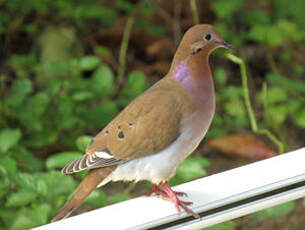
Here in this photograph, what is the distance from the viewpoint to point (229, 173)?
140 cm

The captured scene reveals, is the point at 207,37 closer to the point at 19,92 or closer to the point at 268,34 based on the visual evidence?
the point at 19,92

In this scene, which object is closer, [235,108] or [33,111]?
[33,111]

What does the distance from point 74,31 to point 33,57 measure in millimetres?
345

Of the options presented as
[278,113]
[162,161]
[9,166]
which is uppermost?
[162,161]

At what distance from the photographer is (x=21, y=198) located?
5.90 ft

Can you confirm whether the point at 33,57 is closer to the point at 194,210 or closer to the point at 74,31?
the point at 74,31

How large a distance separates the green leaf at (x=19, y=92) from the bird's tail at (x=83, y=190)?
0.92 metres

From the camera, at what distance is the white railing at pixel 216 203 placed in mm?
1245

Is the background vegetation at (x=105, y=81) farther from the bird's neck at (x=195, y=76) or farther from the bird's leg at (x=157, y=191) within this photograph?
the bird's neck at (x=195, y=76)

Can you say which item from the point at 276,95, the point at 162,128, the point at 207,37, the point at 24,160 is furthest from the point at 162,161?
the point at 276,95

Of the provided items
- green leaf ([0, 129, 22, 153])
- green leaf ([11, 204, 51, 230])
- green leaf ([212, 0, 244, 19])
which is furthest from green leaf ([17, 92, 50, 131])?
green leaf ([212, 0, 244, 19])

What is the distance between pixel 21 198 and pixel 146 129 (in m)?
0.54

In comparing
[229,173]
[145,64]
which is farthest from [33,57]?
[229,173]

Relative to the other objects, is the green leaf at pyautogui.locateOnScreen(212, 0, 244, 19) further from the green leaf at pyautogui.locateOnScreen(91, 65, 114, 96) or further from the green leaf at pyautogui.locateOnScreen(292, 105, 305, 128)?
the green leaf at pyautogui.locateOnScreen(91, 65, 114, 96)
